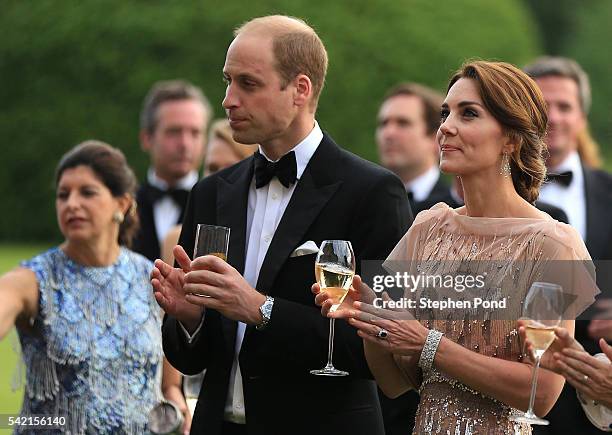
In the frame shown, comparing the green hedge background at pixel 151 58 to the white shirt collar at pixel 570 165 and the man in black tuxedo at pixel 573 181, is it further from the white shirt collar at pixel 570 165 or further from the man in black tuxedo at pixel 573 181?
the white shirt collar at pixel 570 165

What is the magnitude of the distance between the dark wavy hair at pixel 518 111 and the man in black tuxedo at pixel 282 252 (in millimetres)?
621

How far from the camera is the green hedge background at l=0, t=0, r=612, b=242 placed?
22.7 meters

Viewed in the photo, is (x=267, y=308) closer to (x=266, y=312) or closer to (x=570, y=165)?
(x=266, y=312)

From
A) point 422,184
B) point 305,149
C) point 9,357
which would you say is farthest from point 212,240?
point 9,357

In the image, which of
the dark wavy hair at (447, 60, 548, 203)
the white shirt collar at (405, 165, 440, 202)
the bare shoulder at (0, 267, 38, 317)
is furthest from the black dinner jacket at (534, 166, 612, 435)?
the bare shoulder at (0, 267, 38, 317)

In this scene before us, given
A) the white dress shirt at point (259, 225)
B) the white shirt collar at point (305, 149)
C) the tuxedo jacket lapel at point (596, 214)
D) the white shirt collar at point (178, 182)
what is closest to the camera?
the white dress shirt at point (259, 225)

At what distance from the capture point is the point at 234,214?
5059mm

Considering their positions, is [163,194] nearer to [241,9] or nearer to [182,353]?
[182,353]

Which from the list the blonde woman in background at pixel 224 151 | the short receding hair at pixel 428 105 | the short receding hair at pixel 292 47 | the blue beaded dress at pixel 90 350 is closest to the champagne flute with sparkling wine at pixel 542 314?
the short receding hair at pixel 292 47

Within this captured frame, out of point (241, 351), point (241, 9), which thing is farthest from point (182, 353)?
point (241, 9)

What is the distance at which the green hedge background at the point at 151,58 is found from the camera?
895 inches

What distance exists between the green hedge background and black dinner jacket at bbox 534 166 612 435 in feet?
48.3

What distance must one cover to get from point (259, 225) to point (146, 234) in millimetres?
3743

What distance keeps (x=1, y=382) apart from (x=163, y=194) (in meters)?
5.90
